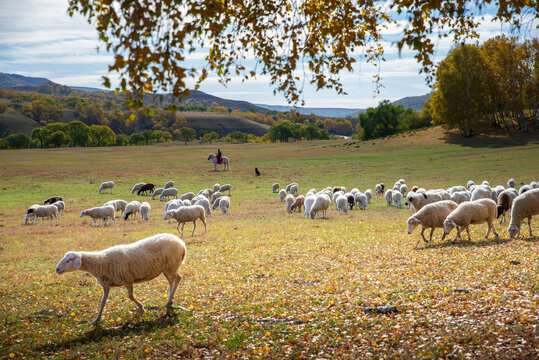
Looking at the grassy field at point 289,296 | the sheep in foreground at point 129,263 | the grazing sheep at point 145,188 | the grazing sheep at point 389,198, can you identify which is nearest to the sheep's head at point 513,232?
the grassy field at point 289,296

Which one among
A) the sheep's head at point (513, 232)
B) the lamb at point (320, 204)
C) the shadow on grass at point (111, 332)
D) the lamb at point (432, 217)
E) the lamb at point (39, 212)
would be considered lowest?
the lamb at point (39, 212)

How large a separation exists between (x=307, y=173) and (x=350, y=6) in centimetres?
4476

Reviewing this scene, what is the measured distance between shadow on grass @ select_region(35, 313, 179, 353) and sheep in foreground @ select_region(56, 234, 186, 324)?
20.8 inches

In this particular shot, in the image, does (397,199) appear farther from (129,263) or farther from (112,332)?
(112,332)

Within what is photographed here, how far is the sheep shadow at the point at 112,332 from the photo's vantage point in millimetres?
7816

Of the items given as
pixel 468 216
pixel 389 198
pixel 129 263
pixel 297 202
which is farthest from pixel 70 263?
pixel 389 198

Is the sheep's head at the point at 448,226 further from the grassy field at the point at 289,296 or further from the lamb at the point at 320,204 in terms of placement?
the lamb at the point at 320,204

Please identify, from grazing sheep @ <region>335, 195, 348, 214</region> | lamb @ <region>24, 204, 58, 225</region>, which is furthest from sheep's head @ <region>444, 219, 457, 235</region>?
lamb @ <region>24, 204, 58, 225</region>

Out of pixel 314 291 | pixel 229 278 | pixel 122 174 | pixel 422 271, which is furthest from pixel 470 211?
pixel 122 174

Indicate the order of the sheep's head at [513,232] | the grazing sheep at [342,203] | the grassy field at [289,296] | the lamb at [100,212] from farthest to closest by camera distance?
the grazing sheep at [342,203]
the lamb at [100,212]
the sheep's head at [513,232]
the grassy field at [289,296]

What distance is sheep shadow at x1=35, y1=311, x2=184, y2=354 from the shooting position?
7.82m

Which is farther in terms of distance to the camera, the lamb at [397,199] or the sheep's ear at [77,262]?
the lamb at [397,199]

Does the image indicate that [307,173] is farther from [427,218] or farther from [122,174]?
[427,218]

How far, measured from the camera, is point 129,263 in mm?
9516
